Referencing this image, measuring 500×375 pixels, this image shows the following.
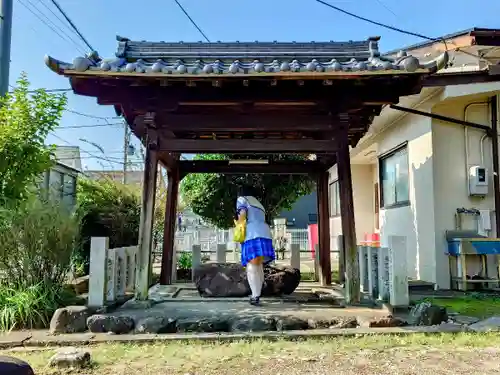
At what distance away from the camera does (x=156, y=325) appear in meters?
5.16

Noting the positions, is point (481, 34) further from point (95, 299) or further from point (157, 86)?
point (95, 299)

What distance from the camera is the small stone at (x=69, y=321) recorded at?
5062mm

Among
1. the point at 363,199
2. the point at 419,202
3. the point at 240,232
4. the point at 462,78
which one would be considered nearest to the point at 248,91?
the point at 240,232

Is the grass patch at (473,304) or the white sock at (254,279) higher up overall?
the white sock at (254,279)

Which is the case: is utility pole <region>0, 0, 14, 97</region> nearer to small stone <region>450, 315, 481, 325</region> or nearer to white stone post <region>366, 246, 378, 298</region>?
white stone post <region>366, 246, 378, 298</region>

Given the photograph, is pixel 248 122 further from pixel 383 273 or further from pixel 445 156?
pixel 445 156

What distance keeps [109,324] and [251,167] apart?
14.3 ft

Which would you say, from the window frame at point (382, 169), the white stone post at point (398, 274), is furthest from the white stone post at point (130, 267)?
the window frame at point (382, 169)

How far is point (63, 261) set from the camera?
19.3 ft

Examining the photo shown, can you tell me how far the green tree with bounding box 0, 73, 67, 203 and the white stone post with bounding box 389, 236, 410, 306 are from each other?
4884mm

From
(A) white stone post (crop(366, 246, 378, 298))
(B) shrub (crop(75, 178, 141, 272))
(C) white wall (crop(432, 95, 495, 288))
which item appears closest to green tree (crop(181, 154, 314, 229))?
(B) shrub (crop(75, 178, 141, 272))

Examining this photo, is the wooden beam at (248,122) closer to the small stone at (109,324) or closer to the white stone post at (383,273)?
the white stone post at (383,273)

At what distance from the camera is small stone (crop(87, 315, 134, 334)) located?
5.13m

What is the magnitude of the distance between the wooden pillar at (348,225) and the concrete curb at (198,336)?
3.32 feet
